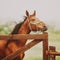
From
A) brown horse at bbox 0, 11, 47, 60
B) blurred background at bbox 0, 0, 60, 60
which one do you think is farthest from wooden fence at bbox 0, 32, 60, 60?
blurred background at bbox 0, 0, 60, 60

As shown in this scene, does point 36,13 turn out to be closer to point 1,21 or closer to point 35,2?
point 35,2

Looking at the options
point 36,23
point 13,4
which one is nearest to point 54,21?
point 36,23

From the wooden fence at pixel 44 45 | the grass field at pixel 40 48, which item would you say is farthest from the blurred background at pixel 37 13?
the wooden fence at pixel 44 45

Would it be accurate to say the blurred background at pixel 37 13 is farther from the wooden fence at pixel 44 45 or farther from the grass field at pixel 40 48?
the wooden fence at pixel 44 45

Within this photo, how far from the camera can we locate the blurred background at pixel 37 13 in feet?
8.61

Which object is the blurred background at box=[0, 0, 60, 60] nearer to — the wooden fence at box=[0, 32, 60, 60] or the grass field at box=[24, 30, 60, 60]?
the grass field at box=[24, 30, 60, 60]

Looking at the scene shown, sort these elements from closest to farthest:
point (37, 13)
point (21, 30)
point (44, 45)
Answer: point (44, 45) < point (21, 30) < point (37, 13)

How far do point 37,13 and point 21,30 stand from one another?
30cm

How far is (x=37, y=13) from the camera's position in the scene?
2.59m

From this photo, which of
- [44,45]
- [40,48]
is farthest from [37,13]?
[44,45]

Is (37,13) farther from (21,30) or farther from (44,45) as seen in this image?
(44,45)

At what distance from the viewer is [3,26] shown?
2680 mm

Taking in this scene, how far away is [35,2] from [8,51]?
68cm

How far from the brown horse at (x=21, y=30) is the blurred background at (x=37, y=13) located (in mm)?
166
